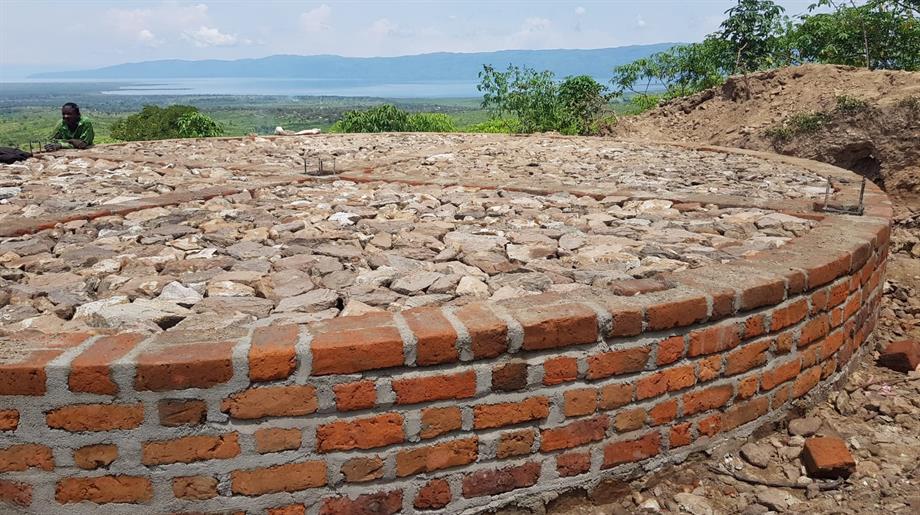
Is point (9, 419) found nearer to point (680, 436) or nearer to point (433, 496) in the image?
point (433, 496)

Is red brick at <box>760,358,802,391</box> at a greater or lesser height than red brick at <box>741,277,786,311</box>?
lesser

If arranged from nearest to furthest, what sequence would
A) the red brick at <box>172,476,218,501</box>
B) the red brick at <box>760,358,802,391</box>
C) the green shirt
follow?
the red brick at <box>172,476,218,501</box> → the red brick at <box>760,358,802,391</box> → the green shirt

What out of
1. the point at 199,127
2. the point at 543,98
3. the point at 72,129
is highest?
the point at 543,98

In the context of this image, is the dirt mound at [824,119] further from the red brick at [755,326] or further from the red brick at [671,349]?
the red brick at [671,349]

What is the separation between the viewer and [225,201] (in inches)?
199

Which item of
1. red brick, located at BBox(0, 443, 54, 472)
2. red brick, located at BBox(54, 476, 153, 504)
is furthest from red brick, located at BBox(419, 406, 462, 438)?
red brick, located at BBox(0, 443, 54, 472)

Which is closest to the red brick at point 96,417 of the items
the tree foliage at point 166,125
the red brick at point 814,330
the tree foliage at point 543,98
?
the red brick at point 814,330

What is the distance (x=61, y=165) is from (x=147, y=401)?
6.48 meters

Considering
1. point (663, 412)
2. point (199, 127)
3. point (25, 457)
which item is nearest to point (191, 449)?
point (25, 457)

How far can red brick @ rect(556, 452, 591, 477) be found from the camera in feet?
7.51

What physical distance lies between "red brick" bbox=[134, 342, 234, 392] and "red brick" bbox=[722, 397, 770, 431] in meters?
1.90

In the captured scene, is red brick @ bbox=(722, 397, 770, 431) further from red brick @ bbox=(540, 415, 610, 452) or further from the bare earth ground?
red brick @ bbox=(540, 415, 610, 452)

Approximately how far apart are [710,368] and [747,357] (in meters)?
0.21

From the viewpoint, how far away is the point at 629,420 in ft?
7.72
